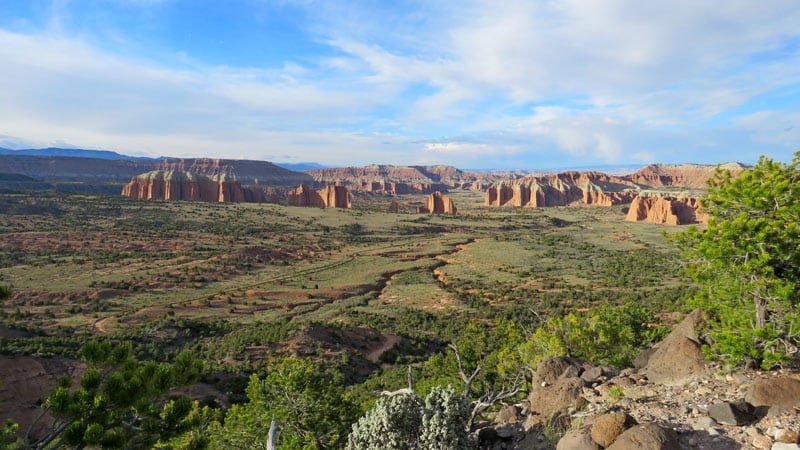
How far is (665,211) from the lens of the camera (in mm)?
122750

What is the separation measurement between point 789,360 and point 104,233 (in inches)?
3627

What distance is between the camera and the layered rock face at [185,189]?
148 meters

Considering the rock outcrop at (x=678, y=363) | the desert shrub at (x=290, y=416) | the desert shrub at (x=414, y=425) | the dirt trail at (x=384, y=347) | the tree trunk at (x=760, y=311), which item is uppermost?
the tree trunk at (x=760, y=311)

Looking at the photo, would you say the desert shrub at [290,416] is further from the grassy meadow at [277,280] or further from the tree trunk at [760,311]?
the tree trunk at [760,311]

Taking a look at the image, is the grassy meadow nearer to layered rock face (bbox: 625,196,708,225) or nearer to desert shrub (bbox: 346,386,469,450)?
desert shrub (bbox: 346,386,469,450)

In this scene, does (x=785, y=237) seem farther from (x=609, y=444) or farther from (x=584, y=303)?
(x=584, y=303)

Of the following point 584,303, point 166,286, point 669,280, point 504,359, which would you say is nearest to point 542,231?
point 669,280

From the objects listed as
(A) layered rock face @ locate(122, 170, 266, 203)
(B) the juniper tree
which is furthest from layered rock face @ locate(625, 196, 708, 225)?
(A) layered rock face @ locate(122, 170, 266, 203)

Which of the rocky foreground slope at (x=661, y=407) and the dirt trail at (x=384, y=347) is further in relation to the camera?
the dirt trail at (x=384, y=347)

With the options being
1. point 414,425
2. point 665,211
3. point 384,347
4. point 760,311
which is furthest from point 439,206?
point 414,425

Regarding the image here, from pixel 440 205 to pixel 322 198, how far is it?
155 ft

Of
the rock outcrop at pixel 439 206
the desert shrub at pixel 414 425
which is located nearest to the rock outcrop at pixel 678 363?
the desert shrub at pixel 414 425

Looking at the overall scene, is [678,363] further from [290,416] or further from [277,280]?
[277,280]

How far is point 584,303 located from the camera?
42062mm
